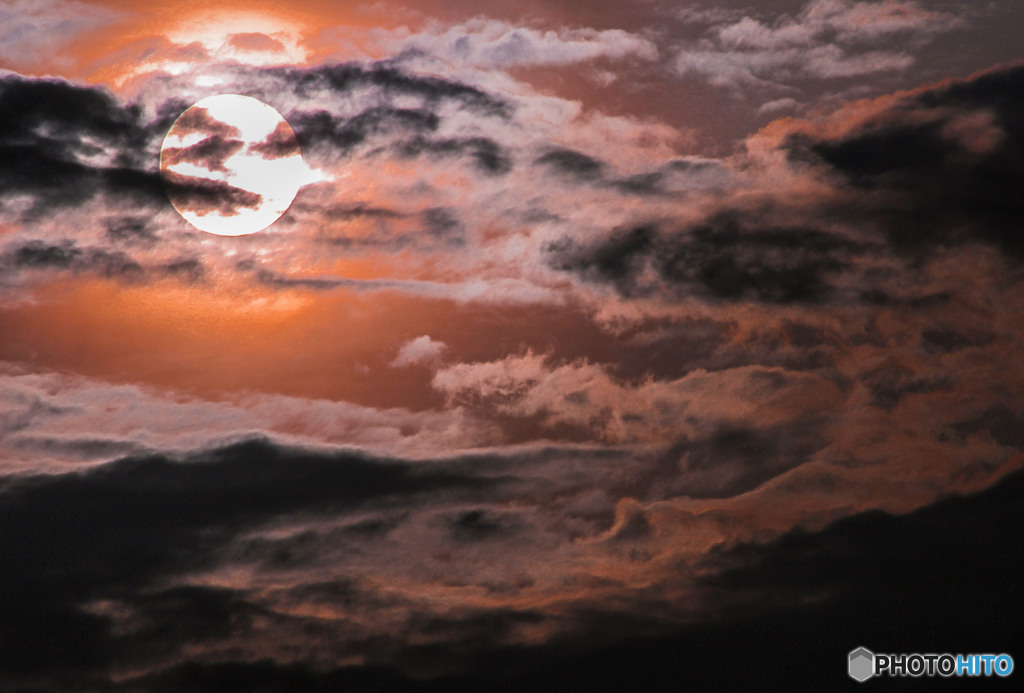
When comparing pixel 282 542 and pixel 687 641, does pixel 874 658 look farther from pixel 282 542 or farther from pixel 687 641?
pixel 282 542

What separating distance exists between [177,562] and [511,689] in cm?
3700

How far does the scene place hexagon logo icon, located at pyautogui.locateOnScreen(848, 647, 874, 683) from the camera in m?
58.8

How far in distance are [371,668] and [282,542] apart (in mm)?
16098

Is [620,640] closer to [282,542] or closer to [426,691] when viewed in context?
[426,691]

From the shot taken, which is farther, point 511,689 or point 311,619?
point 311,619

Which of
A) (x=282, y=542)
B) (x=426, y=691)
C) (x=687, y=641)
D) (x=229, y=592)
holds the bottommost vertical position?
(x=426, y=691)

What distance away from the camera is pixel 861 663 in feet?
196

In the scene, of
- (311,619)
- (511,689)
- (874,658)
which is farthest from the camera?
(311,619)

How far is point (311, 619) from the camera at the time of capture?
77.9 metres

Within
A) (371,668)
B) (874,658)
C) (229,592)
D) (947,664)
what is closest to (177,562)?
(229,592)

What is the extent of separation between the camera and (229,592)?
3125 inches

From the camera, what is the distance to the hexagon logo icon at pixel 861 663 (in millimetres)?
58750

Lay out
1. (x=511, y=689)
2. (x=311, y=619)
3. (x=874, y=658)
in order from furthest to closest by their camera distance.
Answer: (x=311, y=619) < (x=511, y=689) < (x=874, y=658)

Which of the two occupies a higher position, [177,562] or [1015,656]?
[177,562]
